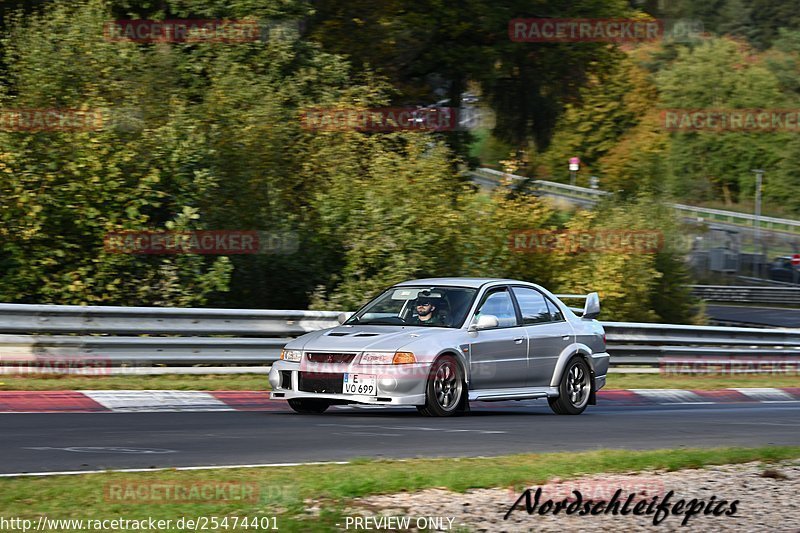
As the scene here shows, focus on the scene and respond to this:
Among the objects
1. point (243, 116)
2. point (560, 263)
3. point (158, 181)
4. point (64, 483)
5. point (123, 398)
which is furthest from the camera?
point (560, 263)

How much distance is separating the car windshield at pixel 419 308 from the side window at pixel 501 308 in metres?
0.20

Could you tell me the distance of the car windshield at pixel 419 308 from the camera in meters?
13.2

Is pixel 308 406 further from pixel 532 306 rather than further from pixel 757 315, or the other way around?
pixel 757 315

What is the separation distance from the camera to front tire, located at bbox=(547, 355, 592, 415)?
1437cm

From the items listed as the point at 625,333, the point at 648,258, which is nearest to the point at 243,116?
the point at 625,333

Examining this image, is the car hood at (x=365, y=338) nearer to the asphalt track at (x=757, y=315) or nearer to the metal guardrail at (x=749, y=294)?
the asphalt track at (x=757, y=315)

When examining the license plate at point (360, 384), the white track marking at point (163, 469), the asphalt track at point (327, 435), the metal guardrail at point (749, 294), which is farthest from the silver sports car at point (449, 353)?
the metal guardrail at point (749, 294)

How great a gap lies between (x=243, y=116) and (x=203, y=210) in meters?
2.17

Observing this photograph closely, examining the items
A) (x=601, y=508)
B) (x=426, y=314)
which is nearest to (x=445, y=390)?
(x=426, y=314)

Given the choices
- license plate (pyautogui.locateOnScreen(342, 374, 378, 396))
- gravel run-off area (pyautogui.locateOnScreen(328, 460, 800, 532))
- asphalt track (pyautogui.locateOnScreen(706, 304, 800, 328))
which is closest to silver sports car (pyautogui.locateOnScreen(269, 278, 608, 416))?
license plate (pyautogui.locateOnScreen(342, 374, 378, 396))

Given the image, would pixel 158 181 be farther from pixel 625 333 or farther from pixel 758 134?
pixel 758 134

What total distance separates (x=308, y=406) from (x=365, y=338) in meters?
1.04

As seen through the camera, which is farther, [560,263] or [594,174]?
[594,174]

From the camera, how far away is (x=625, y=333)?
21.6m
